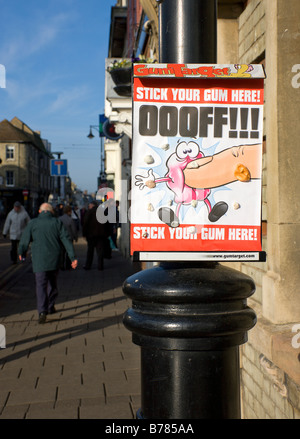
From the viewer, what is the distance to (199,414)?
6.02 ft

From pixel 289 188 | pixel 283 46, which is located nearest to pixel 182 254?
pixel 289 188

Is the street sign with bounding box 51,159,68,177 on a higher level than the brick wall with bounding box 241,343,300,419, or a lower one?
higher

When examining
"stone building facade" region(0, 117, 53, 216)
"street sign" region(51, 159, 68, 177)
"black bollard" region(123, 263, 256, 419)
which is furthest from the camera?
"stone building facade" region(0, 117, 53, 216)

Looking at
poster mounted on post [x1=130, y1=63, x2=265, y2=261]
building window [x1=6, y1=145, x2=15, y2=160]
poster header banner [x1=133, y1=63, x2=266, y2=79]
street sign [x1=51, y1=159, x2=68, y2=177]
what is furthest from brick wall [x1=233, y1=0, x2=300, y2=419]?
building window [x1=6, y1=145, x2=15, y2=160]

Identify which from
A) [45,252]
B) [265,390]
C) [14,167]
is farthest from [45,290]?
[14,167]

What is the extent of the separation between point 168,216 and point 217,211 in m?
0.19

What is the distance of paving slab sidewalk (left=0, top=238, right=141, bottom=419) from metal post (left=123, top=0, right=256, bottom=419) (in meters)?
2.57

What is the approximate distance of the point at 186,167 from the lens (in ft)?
6.40

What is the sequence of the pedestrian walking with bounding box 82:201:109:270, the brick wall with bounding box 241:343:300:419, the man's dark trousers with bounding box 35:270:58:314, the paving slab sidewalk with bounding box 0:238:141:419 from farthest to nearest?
the pedestrian walking with bounding box 82:201:109:270, the man's dark trousers with bounding box 35:270:58:314, the paving slab sidewalk with bounding box 0:238:141:419, the brick wall with bounding box 241:343:300:419

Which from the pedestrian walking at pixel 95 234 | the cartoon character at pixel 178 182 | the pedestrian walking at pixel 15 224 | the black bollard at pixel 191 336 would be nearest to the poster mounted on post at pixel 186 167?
the cartoon character at pixel 178 182

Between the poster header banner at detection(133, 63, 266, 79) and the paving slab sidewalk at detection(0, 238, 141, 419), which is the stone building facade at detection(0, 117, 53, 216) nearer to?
the paving slab sidewalk at detection(0, 238, 141, 419)

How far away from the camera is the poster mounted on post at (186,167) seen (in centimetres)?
195

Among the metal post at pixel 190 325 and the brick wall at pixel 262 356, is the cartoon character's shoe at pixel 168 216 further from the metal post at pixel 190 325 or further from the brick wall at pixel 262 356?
the brick wall at pixel 262 356

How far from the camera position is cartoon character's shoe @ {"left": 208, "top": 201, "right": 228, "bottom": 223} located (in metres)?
1.97
